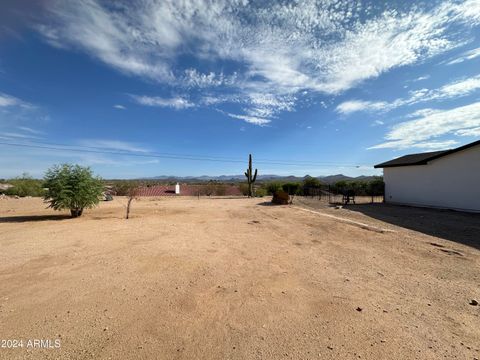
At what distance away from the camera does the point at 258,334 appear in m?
3.01

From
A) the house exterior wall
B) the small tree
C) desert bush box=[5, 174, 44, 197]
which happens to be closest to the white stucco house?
the house exterior wall

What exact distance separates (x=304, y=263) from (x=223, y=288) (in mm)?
2179

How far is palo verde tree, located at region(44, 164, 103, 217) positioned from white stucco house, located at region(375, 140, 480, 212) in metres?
19.6

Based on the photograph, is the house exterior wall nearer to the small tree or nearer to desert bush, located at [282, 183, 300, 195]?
desert bush, located at [282, 183, 300, 195]

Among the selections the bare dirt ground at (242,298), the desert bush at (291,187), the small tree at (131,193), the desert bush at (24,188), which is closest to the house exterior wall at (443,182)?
the bare dirt ground at (242,298)

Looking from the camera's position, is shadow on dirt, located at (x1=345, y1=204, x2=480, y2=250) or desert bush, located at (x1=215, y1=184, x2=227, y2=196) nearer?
shadow on dirt, located at (x1=345, y1=204, x2=480, y2=250)

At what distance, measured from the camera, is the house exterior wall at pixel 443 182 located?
508 inches

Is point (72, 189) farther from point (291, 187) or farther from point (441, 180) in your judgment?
point (291, 187)

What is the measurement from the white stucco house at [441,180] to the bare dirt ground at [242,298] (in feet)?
25.7

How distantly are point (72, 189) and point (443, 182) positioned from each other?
67.5ft

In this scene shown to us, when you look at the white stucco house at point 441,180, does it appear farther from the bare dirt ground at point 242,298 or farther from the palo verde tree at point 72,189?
the palo verde tree at point 72,189

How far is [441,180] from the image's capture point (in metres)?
14.7

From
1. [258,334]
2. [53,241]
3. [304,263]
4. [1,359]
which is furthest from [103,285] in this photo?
[53,241]

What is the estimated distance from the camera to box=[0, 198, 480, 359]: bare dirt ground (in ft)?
9.16
